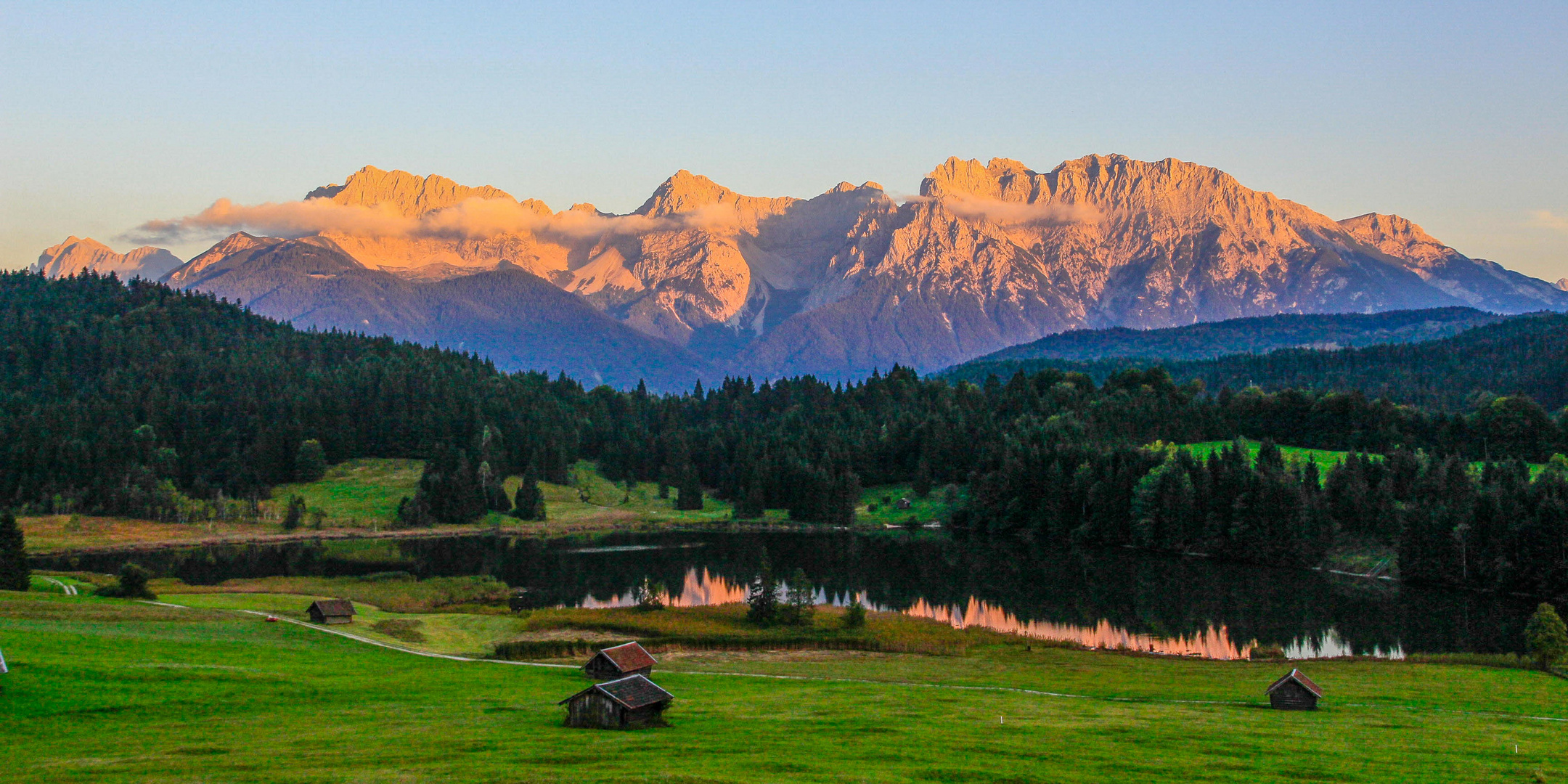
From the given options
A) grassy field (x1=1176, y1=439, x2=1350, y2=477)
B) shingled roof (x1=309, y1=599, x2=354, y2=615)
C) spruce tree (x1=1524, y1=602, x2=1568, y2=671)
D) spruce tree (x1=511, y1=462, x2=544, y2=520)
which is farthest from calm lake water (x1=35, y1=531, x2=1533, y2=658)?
grassy field (x1=1176, y1=439, x2=1350, y2=477)

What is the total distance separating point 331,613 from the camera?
79938 mm

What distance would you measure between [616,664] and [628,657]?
5.96 feet

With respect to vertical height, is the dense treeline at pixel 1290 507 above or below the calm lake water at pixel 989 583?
above

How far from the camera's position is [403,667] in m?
62.3

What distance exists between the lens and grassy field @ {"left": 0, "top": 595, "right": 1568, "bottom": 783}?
34844 mm

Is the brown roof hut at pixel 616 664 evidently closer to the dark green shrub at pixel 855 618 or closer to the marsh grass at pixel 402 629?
the marsh grass at pixel 402 629

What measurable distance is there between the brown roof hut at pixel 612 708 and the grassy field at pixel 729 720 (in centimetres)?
100

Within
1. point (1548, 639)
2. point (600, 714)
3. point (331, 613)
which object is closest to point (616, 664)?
point (600, 714)

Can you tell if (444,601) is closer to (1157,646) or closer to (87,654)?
(87,654)

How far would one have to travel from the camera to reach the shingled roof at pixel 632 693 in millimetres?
42562

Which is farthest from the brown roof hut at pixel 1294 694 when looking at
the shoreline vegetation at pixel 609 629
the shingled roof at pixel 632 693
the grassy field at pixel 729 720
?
the shingled roof at pixel 632 693

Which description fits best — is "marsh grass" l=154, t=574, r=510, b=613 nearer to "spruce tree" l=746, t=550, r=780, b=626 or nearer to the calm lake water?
the calm lake water

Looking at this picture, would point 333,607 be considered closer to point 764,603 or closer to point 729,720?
point 764,603

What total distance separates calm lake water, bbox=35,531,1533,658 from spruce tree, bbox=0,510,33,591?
26340mm
